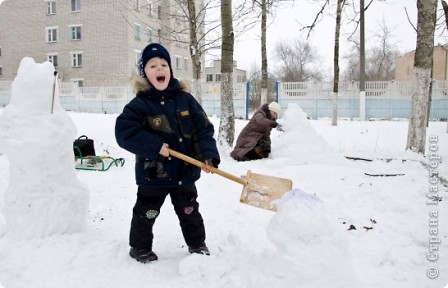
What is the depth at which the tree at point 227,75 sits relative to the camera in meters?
7.26

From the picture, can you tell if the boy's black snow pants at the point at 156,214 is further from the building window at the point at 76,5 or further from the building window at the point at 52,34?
the building window at the point at 52,34

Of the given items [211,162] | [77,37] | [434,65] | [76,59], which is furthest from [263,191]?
[434,65]

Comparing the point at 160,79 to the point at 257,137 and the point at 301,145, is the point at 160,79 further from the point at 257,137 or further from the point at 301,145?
the point at 257,137

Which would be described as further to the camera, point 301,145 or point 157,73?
point 301,145

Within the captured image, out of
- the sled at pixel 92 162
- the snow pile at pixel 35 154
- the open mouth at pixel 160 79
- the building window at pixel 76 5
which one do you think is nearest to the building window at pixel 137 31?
the building window at pixel 76 5

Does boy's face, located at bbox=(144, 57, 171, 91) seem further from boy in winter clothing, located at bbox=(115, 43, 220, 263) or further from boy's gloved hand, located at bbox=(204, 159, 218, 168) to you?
boy's gloved hand, located at bbox=(204, 159, 218, 168)

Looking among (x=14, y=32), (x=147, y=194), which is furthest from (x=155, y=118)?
(x=14, y=32)

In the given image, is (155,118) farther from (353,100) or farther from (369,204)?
(353,100)

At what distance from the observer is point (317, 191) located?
443 cm

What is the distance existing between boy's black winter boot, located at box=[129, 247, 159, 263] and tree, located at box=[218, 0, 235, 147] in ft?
15.5

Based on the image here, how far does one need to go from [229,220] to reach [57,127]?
67.0 inches

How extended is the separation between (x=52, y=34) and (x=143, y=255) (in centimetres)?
2809

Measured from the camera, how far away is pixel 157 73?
8.74 feet

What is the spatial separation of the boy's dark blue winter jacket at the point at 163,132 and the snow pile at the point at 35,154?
0.62 metres
